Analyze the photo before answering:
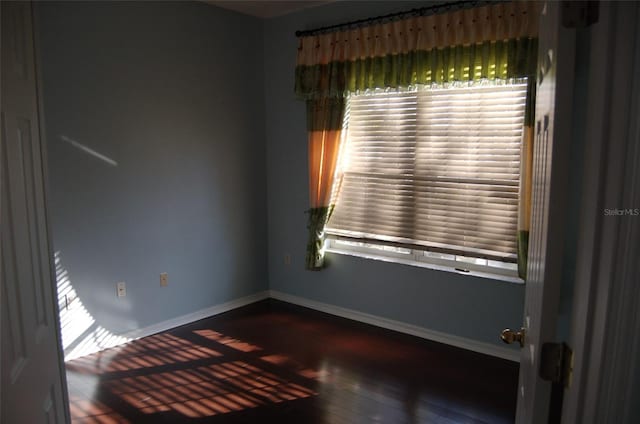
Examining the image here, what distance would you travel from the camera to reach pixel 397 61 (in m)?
3.38

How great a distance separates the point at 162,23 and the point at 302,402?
291 centimetres

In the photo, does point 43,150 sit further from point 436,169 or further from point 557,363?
point 436,169

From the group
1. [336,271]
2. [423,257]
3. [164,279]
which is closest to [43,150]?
[164,279]

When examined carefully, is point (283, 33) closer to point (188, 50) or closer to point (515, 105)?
point (188, 50)

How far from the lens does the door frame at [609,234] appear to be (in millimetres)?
838

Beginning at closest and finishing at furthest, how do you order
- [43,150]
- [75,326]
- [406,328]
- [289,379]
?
1. [43,150]
2. [289,379]
3. [75,326]
4. [406,328]

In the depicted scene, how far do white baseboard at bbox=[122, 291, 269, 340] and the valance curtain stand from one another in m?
0.81

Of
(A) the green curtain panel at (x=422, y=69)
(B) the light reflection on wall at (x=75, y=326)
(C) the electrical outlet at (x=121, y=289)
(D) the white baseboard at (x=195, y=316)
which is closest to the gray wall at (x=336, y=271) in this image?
(D) the white baseboard at (x=195, y=316)

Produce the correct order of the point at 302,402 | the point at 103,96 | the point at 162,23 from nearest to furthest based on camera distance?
the point at 302,402 < the point at 103,96 < the point at 162,23

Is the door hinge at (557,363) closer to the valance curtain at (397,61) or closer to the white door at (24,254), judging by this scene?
the white door at (24,254)

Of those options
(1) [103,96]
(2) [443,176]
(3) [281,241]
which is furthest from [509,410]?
(1) [103,96]

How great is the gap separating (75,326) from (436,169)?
280 cm

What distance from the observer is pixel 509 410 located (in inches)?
102

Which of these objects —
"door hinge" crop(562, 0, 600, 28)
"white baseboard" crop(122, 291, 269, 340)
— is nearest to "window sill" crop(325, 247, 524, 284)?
"white baseboard" crop(122, 291, 269, 340)
